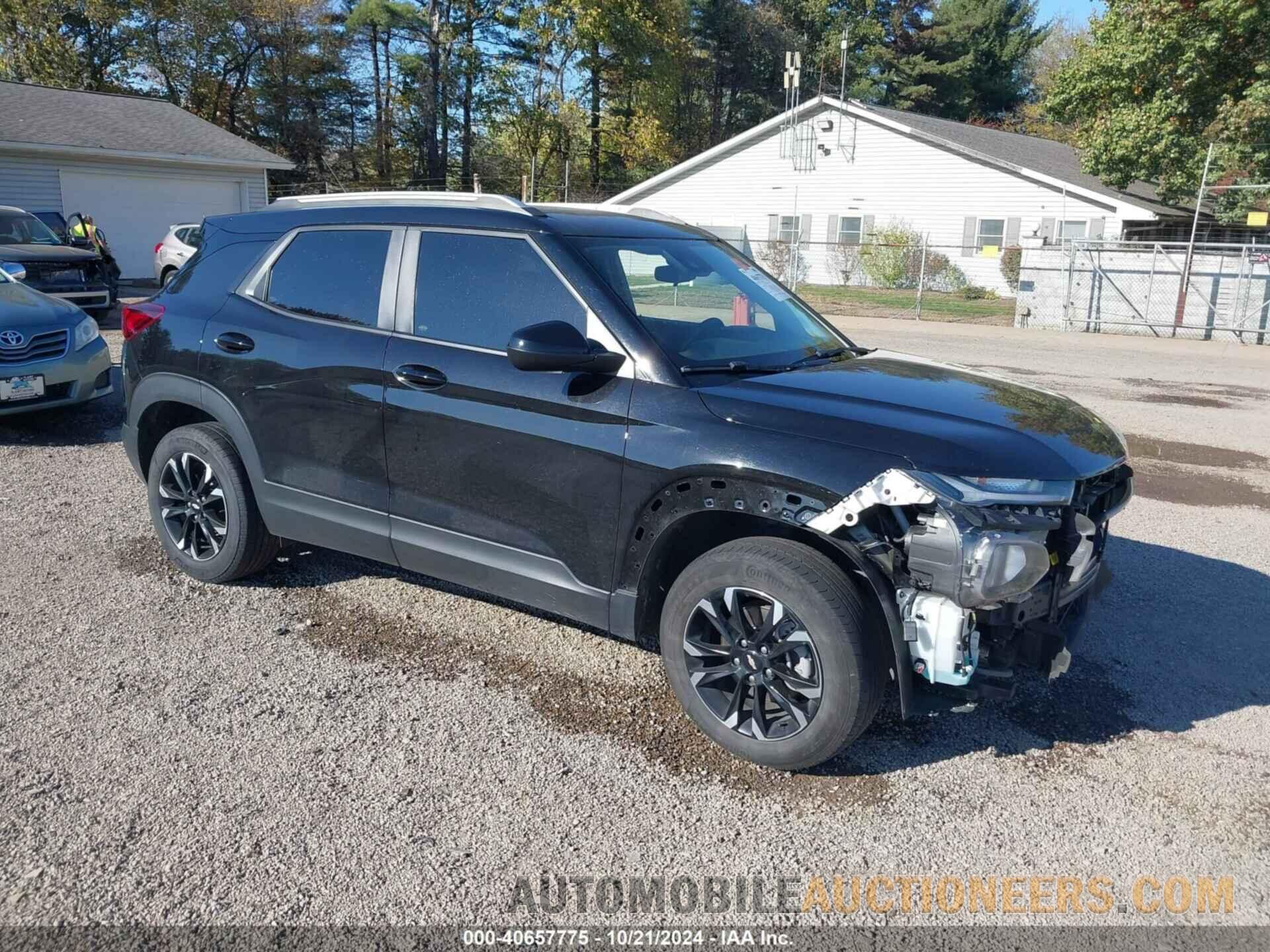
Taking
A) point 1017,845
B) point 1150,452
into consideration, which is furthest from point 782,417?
point 1150,452

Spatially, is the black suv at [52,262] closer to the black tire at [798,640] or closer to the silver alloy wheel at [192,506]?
the silver alloy wheel at [192,506]

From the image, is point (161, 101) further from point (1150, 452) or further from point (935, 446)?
point (935, 446)

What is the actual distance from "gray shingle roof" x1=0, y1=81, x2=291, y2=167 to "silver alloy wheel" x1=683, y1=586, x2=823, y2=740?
25806 mm

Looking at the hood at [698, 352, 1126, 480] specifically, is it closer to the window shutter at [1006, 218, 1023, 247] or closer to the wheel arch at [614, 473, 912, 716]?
the wheel arch at [614, 473, 912, 716]

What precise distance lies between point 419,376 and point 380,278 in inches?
22.7

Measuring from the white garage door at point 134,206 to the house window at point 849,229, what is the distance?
63.5 ft

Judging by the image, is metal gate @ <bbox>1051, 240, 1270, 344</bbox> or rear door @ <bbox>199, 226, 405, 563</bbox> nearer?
rear door @ <bbox>199, 226, 405, 563</bbox>

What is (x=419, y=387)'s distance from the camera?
412 cm

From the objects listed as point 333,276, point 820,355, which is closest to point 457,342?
point 333,276

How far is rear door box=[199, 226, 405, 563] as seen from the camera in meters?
4.35

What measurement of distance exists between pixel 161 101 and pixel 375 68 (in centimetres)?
1799

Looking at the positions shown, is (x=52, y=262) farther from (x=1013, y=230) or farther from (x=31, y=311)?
(x=1013, y=230)

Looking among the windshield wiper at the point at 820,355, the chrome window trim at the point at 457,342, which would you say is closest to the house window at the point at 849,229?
the windshield wiper at the point at 820,355

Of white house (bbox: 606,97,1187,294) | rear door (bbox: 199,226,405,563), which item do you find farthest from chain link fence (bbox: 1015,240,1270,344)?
rear door (bbox: 199,226,405,563)
